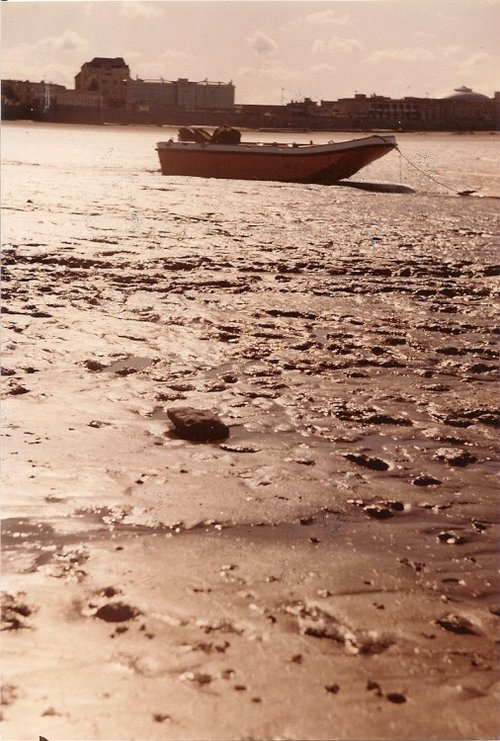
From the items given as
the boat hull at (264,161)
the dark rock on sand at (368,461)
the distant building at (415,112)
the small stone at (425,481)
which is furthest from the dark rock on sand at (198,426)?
the distant building at (415,112)

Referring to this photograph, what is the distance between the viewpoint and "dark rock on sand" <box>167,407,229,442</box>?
13.3 feet

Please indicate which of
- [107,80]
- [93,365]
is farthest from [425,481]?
[107,80]

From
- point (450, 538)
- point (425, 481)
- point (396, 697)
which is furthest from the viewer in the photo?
point (425, 481)

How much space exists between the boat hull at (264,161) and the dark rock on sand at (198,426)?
21.7m

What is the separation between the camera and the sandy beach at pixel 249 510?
216cm

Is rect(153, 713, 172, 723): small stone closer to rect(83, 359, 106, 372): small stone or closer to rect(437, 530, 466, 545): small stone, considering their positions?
rect(437, 530, 466, 545): small stone

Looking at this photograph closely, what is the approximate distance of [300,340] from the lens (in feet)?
20.1

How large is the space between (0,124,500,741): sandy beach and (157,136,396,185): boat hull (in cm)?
1746

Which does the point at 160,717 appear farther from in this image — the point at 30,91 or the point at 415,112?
the point at 415,112

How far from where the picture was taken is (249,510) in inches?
131

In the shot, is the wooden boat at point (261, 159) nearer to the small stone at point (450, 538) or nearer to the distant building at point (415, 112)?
the small stone at point (450, 538)

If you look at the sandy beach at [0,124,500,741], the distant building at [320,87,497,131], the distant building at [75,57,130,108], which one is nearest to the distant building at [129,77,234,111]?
the distant building at [75,57,130,108]

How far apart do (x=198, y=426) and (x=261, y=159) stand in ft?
71.7

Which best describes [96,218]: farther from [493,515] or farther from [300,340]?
[493,515]
